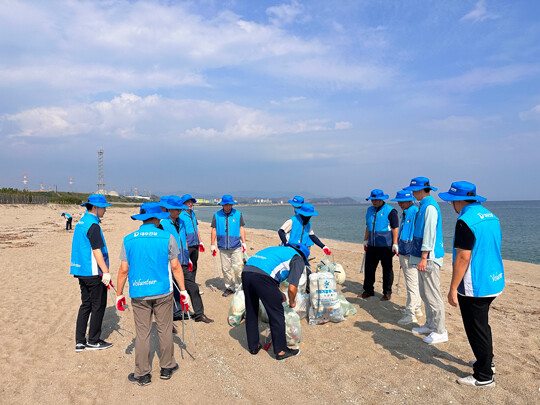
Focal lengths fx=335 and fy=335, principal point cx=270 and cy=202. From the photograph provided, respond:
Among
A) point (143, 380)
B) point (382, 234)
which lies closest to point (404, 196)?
point (382, 234)

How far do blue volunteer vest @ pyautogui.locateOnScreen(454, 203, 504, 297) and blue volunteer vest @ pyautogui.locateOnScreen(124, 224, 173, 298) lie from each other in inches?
132

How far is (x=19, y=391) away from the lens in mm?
3801

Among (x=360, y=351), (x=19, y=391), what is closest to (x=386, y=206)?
(x=360, y=351)

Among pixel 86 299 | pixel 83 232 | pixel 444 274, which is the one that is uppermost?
pixel 83 232

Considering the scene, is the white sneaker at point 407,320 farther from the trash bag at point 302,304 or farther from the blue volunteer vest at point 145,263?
→ the blue volunteer vest at point 145,263

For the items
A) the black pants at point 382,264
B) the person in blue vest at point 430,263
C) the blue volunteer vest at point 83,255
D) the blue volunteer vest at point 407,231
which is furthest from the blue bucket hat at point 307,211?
the blue volunteer vest at point 83,255

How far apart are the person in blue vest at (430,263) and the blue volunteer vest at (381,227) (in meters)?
1.47

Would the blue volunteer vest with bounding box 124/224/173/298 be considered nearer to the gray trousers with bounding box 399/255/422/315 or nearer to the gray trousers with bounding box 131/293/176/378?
the gray trousers with bounding box 131/293/176/378

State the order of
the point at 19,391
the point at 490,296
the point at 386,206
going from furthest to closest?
the point at 386,206 < the point at 19,391 < the point at 490,296

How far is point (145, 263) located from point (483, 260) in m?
3.68

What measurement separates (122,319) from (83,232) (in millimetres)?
2333

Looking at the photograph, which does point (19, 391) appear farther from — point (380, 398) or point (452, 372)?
point (452, 372)

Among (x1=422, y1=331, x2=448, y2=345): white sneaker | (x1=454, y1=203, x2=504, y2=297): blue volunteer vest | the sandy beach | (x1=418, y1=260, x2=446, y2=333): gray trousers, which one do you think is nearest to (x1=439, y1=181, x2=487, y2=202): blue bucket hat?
(x1=454, y1=203, x2=504, y2=297): blue volunteer vest

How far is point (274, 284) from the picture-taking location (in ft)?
14.2
